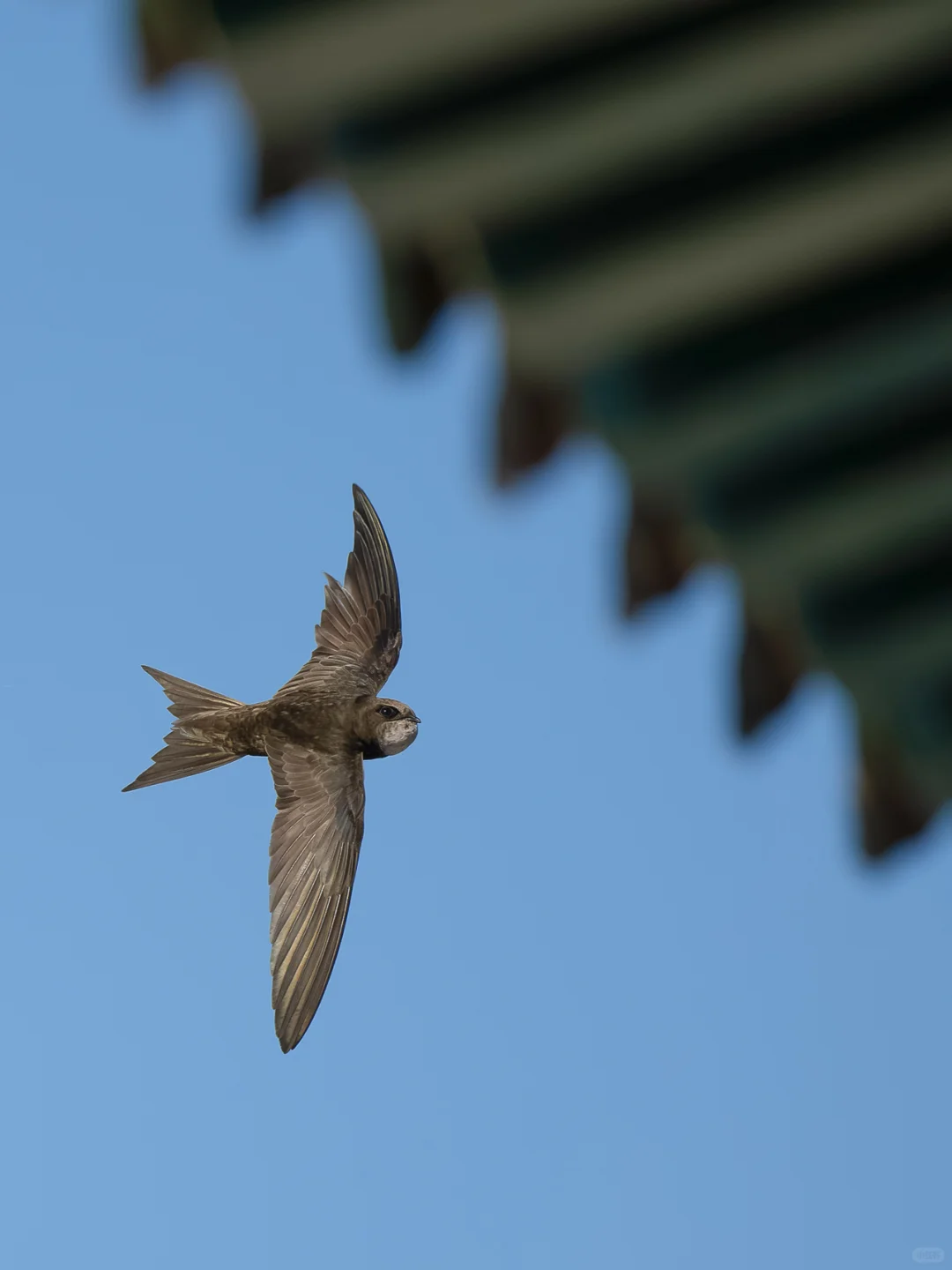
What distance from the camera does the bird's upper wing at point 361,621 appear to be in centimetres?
909

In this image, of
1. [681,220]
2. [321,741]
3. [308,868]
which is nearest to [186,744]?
[321,741]

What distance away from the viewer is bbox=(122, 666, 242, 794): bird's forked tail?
8664 millimetres

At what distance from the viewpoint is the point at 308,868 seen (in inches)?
314

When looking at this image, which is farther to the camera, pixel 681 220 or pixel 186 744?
pixel 186 744

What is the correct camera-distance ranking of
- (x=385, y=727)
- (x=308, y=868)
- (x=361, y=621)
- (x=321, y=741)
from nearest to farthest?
1. (x=308, y=868)
2. (x=321, y=741)
3. (x=385, y=727)
4. (x=361, y=621)

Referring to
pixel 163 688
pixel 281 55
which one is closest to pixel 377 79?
pixel 281 55

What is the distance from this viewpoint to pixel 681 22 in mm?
1610

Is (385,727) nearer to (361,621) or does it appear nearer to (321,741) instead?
(321,741)

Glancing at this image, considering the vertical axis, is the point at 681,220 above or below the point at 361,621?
below

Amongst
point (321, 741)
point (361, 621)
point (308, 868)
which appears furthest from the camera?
point (361, 621)

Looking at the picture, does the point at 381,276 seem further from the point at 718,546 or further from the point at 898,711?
the point at 898,711

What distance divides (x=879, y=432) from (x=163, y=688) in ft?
24.3

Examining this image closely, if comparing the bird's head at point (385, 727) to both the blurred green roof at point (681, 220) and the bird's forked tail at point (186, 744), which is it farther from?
the blurred green roof at point (681, 220)

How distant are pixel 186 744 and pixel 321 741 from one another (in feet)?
2.56
